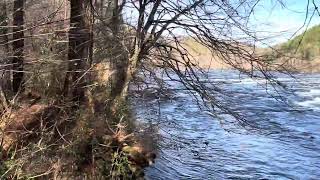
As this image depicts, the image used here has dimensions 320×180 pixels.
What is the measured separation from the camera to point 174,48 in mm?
9227

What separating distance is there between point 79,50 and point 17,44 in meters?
1.26

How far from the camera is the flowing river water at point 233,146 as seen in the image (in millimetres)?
10570

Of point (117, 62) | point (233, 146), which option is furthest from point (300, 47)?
point (233, 146)

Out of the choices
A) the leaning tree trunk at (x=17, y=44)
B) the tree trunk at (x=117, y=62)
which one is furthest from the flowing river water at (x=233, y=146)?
the leaning tree trunk at (x=17, y=44)

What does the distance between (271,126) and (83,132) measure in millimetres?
10259

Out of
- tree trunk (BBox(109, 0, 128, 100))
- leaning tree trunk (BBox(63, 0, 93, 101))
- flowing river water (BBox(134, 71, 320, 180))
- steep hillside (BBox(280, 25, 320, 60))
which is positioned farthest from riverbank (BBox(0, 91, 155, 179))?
steep hillside (BBox(280, 25, 320, 60))

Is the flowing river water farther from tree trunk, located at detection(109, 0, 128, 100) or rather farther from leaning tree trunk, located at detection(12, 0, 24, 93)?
leaning tree trunk, located at detection(12, 0, 24, 93)

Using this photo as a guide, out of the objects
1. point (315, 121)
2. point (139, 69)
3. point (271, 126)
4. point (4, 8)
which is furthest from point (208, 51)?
point (315, 121)

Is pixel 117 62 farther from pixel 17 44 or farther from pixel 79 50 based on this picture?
pixel 17 44

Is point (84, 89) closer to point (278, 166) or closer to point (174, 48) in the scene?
point (174, 48)

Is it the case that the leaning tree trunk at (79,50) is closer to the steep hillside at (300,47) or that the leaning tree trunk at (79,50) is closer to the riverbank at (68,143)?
the riverbank at (68,143)

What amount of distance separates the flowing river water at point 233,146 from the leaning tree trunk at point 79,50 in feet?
6.39

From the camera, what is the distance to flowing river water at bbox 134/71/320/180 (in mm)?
10570

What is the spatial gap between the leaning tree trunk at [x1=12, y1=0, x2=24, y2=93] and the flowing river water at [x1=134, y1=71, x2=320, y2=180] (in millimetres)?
2881
